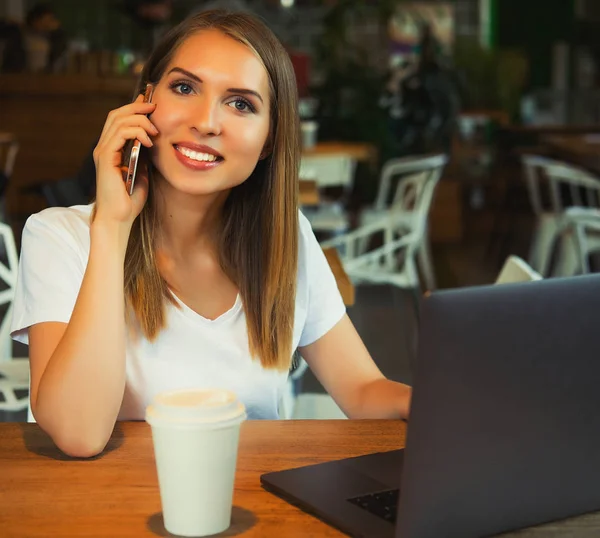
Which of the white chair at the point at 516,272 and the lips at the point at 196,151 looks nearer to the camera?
the lips at the point at 196,151

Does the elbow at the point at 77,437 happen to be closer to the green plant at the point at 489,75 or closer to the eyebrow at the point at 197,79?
the eyebrow at the point at 197,79

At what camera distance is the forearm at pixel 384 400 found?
1.42 metres

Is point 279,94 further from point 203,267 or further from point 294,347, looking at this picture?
point 294,347

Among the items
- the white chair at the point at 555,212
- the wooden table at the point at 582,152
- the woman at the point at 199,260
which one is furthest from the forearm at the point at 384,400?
the wooden table at the point at 582,152

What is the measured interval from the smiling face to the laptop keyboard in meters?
0.62

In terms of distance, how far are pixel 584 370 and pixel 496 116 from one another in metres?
10.00

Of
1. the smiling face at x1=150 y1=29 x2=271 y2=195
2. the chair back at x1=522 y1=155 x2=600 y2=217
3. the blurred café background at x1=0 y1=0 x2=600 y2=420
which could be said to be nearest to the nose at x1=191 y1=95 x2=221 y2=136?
the smiling face at x1=150 y1=29 x2=271 y2=195

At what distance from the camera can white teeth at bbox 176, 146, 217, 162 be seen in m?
1.47

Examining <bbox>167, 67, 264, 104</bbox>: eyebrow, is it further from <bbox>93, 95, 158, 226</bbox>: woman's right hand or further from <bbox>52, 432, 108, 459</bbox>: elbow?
<bbox>52, 432, 108, 459</bbox>: elbow

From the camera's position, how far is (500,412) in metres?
0.87

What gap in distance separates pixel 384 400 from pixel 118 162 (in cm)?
51

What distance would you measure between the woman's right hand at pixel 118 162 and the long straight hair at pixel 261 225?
0.11 meters

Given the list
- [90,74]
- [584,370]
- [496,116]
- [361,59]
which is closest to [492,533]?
[584,370]

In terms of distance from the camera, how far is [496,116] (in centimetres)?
1059
